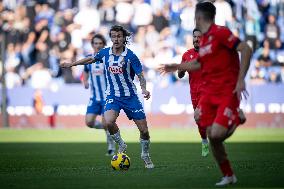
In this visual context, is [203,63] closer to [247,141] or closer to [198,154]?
[198,154]

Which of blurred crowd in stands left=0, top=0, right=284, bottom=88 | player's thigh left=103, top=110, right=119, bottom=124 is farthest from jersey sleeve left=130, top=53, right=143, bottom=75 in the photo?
blurred crowd in stands left=0, top=0, right=284, bottom=88

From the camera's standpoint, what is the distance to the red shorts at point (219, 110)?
10102mm

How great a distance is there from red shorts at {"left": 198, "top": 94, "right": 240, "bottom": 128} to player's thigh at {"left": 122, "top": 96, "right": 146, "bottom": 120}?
3.58m

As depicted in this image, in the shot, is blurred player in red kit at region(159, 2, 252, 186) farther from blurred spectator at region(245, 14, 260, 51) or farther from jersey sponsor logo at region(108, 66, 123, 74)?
blurred spectator at region(245, 14, 260, 51)

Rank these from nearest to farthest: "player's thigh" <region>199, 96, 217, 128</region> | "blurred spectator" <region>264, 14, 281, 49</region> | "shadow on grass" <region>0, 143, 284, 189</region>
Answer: "player's thigh" <region>199, 96, 217, 128</region> → "shadow on grass" <region>0, 143, 284, 189</region> → "blurred spectator" <region>264, 14, 281, 49</region>

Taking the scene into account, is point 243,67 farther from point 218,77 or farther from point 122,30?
point 122,30

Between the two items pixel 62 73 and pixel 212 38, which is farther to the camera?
pixel 62 73

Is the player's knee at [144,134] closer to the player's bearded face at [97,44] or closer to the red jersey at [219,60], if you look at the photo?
the red jersey at [219,60]

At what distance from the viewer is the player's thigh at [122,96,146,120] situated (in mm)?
14039

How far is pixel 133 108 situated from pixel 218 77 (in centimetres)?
390

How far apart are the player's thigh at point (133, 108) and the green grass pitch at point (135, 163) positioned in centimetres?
91

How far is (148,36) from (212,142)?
2205cm

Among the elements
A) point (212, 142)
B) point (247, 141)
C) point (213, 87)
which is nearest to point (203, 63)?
point (213, 87)

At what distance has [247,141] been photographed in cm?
2292
